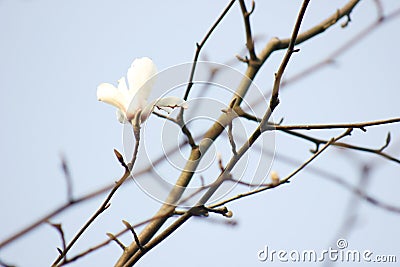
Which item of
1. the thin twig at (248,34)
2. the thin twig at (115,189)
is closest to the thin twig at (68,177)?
the thin twig at (115,189)

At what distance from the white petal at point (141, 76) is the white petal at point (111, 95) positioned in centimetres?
2

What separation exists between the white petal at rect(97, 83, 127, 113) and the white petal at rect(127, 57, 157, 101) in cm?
2

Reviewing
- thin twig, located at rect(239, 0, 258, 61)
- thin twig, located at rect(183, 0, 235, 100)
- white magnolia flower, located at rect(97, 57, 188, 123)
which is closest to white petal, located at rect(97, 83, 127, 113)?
white magnolia flower, located at rect(97, 57, 188, 123)

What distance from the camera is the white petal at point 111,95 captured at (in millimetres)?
673

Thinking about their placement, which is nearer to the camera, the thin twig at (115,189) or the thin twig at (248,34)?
the thin twig at (115,189)

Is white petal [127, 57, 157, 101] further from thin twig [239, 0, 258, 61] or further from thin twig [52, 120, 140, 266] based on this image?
thin twig [239, 0, 258, 61]

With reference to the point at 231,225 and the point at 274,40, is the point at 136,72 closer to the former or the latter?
the point at 231,225

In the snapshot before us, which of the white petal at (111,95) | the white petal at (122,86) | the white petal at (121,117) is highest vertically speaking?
the white petal at (122,86)

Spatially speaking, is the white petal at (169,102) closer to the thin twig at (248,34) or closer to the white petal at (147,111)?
the white petal at (147,111)

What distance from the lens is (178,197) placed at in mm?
858

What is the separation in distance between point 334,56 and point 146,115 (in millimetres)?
575

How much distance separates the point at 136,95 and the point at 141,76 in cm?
2

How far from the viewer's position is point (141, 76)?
66cm

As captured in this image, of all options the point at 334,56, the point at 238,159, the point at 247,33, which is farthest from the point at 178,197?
the point at 334,56
